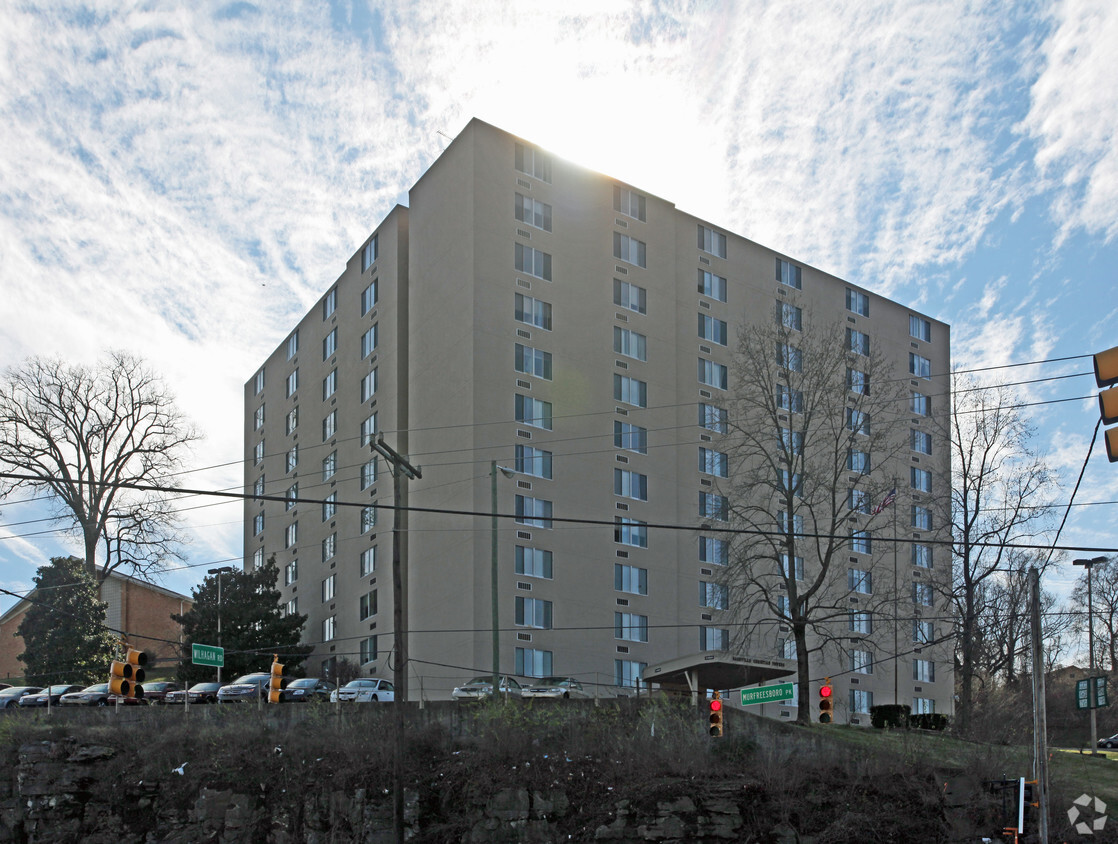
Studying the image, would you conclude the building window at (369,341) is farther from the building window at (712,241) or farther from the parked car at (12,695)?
the parked car at (12,695)

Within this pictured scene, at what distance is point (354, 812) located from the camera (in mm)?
33906

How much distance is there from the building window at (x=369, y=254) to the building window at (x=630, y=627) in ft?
79.9

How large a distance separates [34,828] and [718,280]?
140ft

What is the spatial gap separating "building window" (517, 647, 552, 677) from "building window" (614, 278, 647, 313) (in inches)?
719

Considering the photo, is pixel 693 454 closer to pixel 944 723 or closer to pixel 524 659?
pixel 524 659

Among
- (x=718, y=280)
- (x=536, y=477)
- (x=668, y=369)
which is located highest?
(x=718, y=280)

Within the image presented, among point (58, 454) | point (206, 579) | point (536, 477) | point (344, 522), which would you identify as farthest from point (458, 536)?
point (58, 454)

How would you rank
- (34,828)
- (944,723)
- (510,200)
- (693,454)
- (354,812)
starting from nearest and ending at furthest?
(354,812)
(34,828)
(944,723)
(510,200)
(693,454)

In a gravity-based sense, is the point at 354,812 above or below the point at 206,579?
below

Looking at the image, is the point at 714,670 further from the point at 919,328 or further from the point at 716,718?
the point at 919,328

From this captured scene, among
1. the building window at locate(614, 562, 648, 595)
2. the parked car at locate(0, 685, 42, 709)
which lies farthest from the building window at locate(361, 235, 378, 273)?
the parked car at locate(0, 685, 42, 709)

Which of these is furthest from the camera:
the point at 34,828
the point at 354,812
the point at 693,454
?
the point at 693,454

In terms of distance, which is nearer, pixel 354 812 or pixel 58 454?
pixel 354 812

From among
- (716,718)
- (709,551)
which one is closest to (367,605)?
(709,551)
